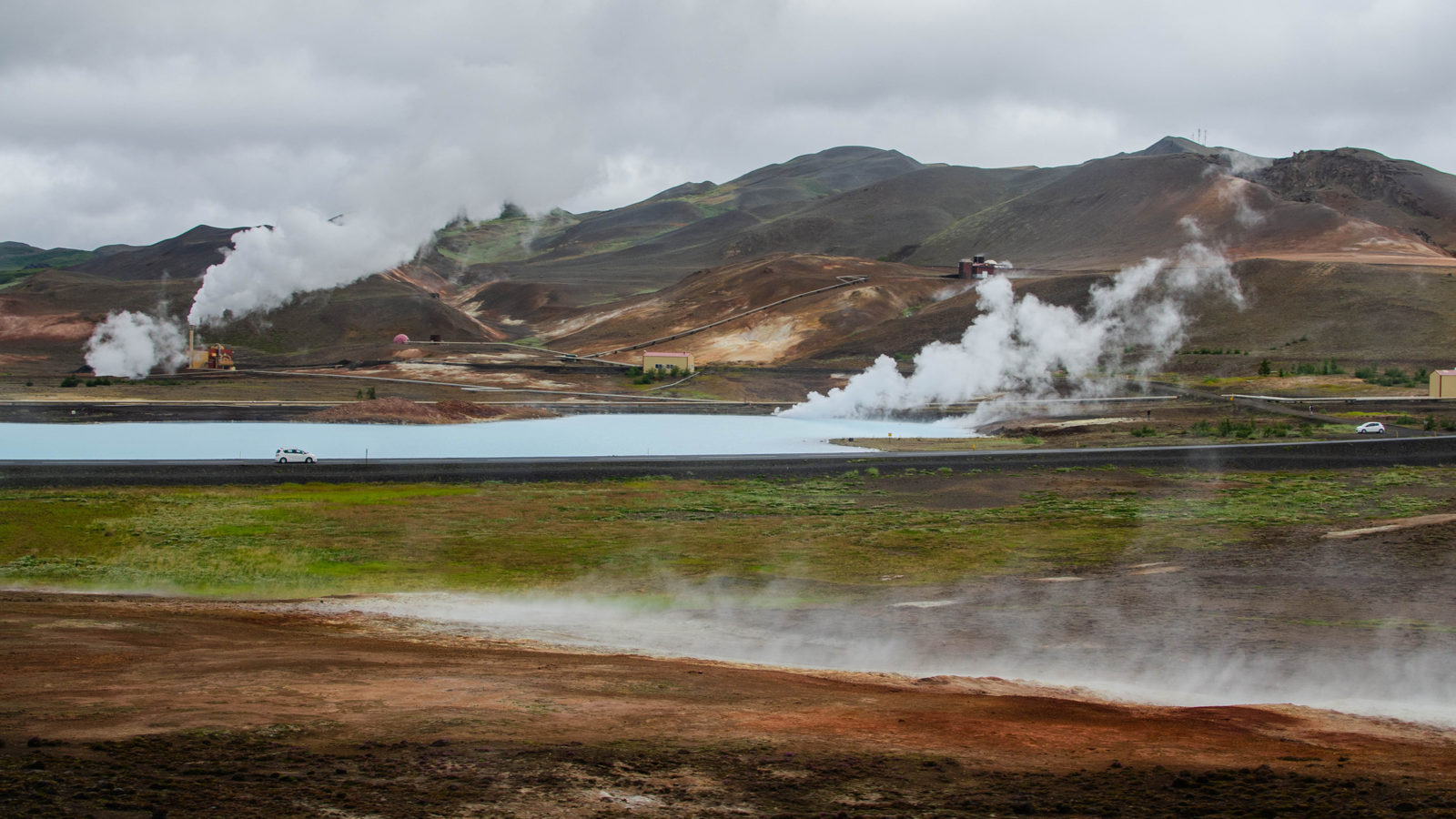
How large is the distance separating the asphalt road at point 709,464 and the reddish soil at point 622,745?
3407 cm

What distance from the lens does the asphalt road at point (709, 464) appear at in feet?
171

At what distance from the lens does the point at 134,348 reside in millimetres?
121750

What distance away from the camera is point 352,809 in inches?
447

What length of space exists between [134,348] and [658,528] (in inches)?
4030

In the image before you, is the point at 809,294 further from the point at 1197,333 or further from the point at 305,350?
the point at 305,350

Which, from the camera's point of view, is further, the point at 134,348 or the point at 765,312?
the point at 765,312

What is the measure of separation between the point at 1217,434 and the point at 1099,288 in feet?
240

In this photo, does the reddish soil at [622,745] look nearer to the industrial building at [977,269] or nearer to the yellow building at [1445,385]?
the yellow building at [1445,385]

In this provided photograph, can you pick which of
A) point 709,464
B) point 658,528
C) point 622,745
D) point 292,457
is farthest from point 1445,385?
point 622,745

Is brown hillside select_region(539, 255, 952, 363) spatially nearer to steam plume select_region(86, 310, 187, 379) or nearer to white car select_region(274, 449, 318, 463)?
steam plume select_region(86, 310, 187, 379)

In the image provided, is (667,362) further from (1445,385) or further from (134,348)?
(1445,385)

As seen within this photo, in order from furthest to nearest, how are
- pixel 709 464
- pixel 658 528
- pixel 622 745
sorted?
pixel 709 464 → pixel 658 528 → pixel 622 745

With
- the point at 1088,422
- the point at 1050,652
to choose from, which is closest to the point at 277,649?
the point at 1050,652

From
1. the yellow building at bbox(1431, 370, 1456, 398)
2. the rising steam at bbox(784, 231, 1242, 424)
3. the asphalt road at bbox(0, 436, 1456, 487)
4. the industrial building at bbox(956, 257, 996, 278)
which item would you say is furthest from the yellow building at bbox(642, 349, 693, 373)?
the yellow building at bbox(1431, 370, 1456, 398)
